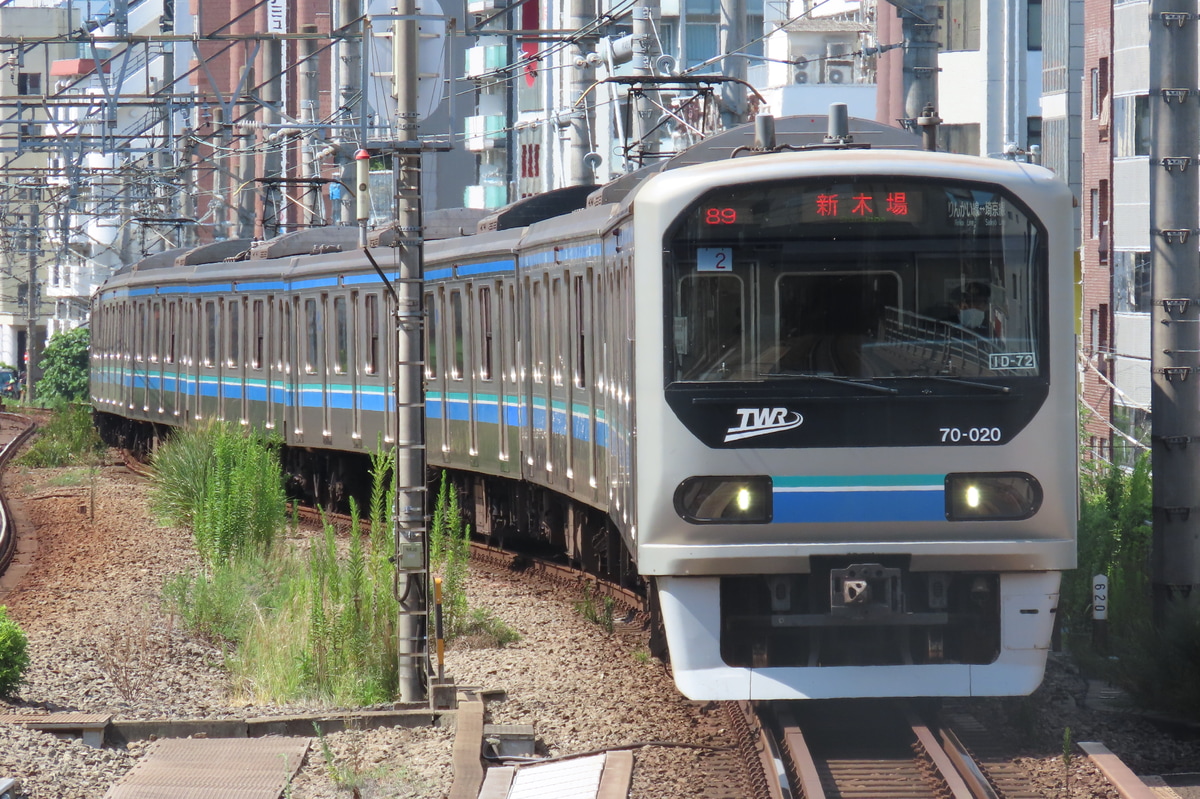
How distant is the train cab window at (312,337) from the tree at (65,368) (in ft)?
93.9

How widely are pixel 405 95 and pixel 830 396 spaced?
9.35 feet

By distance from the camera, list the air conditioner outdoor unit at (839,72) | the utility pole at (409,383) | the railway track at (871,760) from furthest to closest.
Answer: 1. the air conditioner outdoor unit at (839,72)
2. the utility pole at (409,383)
3. the railway track at (871,760)

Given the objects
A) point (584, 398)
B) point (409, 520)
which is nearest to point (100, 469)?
point (584, 398)

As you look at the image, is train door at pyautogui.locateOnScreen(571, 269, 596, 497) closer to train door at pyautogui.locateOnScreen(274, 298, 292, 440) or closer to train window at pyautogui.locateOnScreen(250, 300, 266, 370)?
train door at pyautogui.locateOnScreen(274, 298, 292, 440)

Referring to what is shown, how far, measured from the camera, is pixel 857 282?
25.8ft

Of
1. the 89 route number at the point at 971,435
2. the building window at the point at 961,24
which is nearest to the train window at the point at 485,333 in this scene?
the 89 route number at the point at 971,435

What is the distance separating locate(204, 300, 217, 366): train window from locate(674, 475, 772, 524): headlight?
1576 cm

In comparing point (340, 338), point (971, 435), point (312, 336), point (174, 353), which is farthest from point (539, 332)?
point (174, 353)

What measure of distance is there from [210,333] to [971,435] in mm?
16519

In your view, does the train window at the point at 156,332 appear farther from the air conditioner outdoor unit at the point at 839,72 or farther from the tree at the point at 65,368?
the tree at the point at 65,368

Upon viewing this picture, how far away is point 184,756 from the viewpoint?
8062 millimetres

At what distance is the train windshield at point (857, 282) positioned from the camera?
7.84 metres

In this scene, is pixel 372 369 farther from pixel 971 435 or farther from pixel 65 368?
pixel 65 368

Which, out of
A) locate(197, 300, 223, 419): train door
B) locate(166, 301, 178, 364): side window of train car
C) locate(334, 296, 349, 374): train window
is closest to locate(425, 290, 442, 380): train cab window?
locate(334, 296, 349, 374): train window
